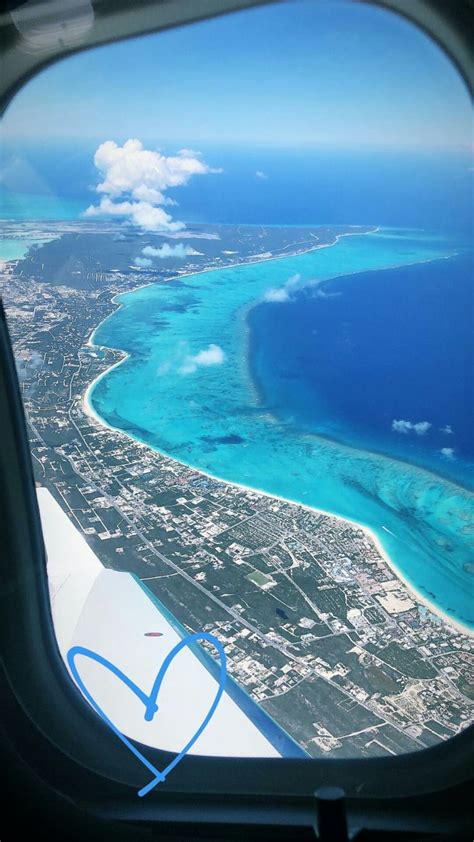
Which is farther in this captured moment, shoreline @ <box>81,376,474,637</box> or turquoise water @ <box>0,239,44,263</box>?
turquoise water @ <box>0,239,44,263</box>

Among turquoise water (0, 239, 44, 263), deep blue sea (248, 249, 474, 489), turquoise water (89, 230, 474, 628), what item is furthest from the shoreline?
turquoise water (0, 239, 44, 263)

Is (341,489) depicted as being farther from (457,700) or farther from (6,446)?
(6,446)

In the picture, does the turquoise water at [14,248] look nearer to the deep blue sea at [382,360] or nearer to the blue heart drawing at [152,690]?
the deep blue sea at [382,360]

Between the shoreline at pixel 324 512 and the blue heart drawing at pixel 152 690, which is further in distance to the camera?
the blue heart drawing at pixel 152 690

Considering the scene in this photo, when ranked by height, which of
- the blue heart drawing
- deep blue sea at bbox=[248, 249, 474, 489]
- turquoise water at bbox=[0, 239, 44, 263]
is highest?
turquoise water at bbox=[0, 239, 44, 263]

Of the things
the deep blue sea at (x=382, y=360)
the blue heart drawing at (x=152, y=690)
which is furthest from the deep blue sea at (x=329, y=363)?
the blue heart drawing at (x=152, y=690)

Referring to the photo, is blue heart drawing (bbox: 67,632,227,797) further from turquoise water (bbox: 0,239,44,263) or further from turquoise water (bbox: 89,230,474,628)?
turquoise water (bbox: 0,239,44,263)

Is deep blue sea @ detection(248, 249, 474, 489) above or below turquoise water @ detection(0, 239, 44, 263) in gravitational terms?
below
